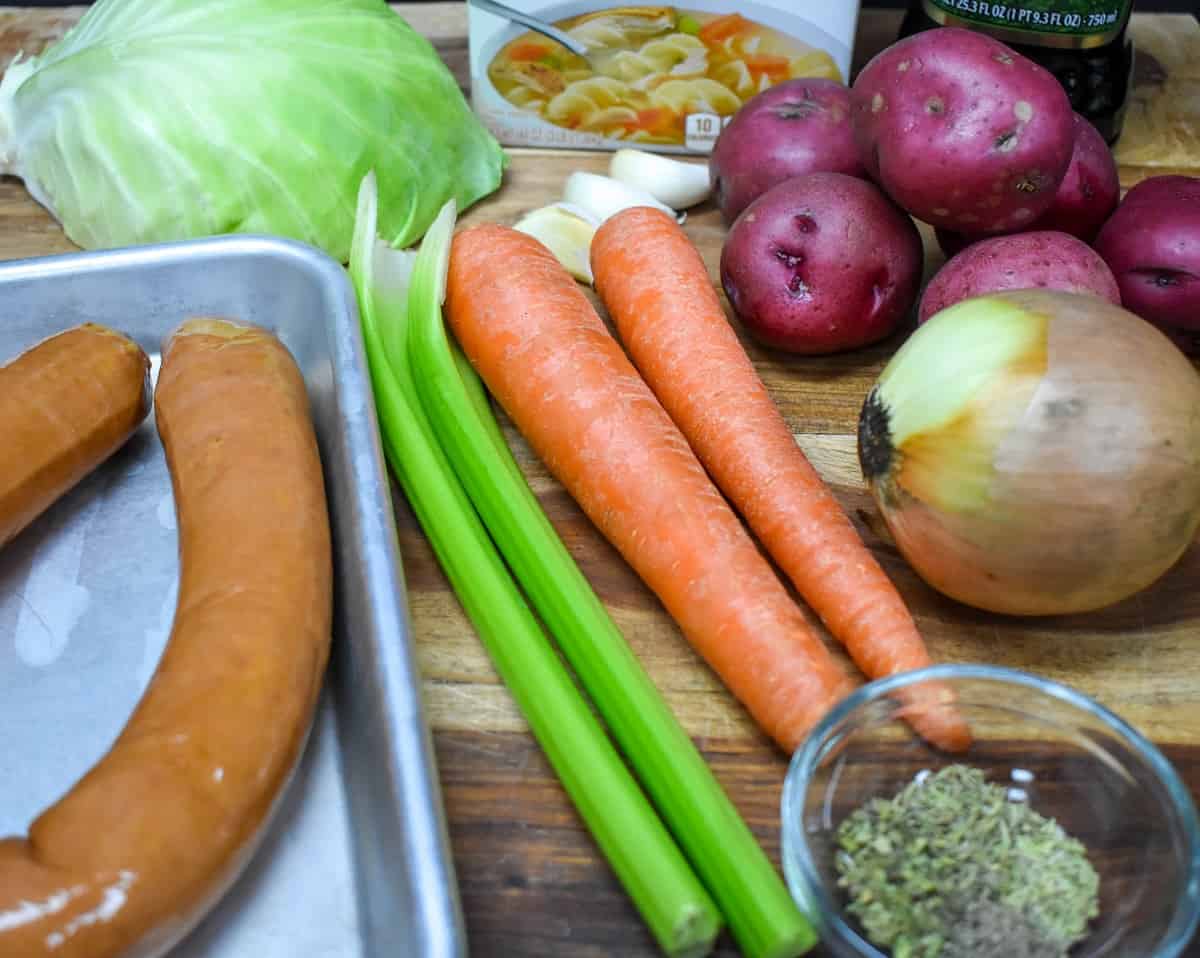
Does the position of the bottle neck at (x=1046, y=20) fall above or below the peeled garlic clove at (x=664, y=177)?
above

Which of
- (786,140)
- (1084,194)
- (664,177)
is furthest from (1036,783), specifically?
(664,177)

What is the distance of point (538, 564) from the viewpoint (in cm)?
90

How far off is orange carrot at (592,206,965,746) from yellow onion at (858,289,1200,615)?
0.07 meters

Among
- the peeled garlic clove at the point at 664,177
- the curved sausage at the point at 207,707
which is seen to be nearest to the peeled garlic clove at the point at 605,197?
the peeled garlic clove at the point at 664,177

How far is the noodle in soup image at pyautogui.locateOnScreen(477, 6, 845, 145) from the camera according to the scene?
1382 millimetres

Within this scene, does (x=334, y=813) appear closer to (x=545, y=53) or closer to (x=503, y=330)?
(x=503, y=330)

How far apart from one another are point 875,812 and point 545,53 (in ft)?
3.32

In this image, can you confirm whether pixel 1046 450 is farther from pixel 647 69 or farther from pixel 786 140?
pixel 647 69

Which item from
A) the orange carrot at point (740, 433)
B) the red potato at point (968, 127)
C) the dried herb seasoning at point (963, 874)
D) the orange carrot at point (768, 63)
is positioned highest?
the red potato at point (968, 127)

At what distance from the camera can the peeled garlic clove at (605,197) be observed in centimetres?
133

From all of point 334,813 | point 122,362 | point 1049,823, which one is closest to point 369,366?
point 122,362

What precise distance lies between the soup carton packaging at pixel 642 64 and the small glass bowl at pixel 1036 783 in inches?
34.4

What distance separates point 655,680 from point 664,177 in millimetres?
687

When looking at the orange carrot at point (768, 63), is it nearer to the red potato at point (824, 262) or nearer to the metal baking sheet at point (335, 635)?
the red potato at point (824, 262)
